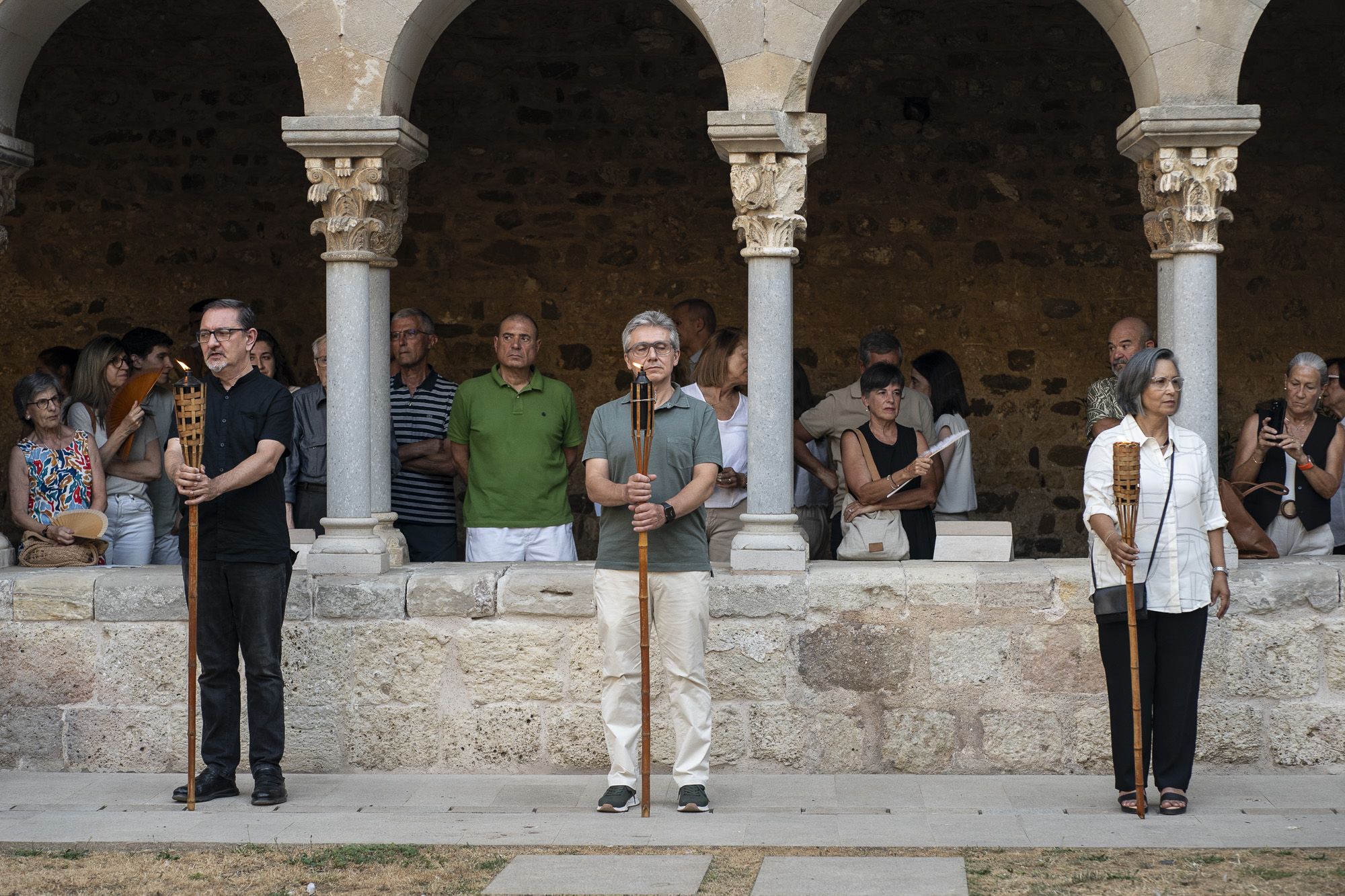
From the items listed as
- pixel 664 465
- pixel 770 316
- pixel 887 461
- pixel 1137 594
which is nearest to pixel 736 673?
pixel 664 465

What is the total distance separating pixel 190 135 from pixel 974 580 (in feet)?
19.4

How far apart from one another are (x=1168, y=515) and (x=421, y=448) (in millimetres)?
3199

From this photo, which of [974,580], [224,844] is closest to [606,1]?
[974,580]

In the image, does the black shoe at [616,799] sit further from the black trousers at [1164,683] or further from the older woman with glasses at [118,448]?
the older woman with glasses at [118,448]

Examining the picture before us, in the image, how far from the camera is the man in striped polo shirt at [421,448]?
6730mm

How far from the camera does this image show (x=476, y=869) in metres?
4.44

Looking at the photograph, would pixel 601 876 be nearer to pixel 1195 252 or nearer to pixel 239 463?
pixel 239 463

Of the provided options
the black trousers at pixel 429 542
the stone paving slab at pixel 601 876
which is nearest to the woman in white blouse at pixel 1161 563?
the stone paving slab at pixel 601 876

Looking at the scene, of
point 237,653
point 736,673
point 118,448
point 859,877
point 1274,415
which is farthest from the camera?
point 118,448

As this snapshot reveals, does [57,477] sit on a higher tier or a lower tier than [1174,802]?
higher

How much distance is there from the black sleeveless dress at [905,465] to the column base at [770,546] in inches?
23.2

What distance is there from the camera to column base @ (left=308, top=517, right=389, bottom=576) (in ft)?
19.5

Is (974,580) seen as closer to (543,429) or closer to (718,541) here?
(718,541)

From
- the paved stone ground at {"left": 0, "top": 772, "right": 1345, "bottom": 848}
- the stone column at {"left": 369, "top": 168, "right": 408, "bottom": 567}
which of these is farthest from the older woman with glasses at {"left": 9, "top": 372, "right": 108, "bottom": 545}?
the stone column at {"left": 369, "top": 168, "right": 408, "bottom": 567}
